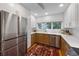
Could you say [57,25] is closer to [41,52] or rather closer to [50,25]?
[50,25]

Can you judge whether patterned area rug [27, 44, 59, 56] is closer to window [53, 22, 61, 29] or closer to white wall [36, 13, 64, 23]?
window [53, 22, 61, 29]

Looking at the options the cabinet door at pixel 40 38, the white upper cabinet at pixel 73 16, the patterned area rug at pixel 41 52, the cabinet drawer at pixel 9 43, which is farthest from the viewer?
the cabinet door at pixel 40 38

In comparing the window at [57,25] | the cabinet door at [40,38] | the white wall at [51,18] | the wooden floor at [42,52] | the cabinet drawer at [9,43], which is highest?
the white wall at [51,18]

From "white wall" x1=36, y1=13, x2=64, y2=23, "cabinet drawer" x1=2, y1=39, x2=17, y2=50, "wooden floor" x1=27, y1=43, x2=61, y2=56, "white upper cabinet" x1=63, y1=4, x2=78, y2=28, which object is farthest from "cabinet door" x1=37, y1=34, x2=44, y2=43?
"cabinet drawer" x1=2, y1=39, x2=17, y2=50

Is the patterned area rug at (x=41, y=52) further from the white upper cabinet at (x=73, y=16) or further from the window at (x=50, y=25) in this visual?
the white upper cabinet at (x=73, y=16)

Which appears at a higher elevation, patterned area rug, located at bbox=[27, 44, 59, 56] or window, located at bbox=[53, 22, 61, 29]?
window, located at bbox=[53, 22, 61, 29]

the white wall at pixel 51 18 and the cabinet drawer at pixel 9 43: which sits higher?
the white wall at pixel 51 18

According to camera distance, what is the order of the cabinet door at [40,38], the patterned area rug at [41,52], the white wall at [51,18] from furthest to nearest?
the cabinet door at [40,38] → the white wall at [51,18] → the patterned area rug at [41,52]

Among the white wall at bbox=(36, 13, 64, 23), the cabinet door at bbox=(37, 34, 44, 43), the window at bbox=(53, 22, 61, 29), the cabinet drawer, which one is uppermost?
the white wall at bbox=(36, 13, 64, 23)

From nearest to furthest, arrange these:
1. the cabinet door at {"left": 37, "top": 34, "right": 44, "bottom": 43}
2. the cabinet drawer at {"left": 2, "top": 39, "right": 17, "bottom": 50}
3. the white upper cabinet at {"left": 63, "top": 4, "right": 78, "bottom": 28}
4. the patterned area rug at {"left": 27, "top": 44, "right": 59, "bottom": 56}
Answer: the cabinet drawer at {"left": 2, "top": 39, "right": 17, "bottom": 50} → the white upper cabinet at {"left": 63, "top": 4, "right": 78, "bottom": 28} → the patterned area rug at {"left": 27, "top": 44, "right": 59, "bottom": 56} → the cabinet door at {"left": 37, "top": 34, "right": 44, "bottom": 43}

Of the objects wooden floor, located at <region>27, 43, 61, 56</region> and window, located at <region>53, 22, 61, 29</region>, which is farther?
window, located at <region>53, 22, 61, 29</region>

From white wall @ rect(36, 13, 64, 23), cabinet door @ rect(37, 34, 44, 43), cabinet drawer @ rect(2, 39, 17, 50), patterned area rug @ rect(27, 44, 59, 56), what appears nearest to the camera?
cabinet drawer @ rect(2, 39, 17, 50)

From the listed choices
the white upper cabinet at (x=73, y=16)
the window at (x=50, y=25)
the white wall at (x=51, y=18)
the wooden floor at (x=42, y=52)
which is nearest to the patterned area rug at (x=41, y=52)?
the wooden floor at (x=42, y=52)

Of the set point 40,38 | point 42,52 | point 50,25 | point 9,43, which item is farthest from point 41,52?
point 9,43
